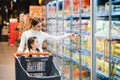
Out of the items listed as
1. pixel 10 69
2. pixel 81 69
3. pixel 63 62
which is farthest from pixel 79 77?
pixel 10 69

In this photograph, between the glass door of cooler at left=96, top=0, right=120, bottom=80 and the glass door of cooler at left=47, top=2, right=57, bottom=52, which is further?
the glass door of cooler at left=47, top=2, right=57, bottom=52

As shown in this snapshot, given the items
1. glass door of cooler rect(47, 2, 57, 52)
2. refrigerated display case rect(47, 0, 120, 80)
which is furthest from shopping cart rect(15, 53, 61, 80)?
glass door of cooler rect(47, 2, 57, 52)

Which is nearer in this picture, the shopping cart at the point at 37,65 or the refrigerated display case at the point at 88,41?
the shopping cart at the point at 37,65

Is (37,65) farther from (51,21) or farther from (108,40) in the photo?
(51,21)

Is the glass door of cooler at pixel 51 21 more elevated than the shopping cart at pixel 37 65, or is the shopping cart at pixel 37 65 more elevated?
the glass door of cooler at pixel 51 21

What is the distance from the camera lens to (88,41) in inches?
251

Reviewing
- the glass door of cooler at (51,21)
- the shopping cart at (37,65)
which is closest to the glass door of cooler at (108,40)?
the shopping cart at (37,65)

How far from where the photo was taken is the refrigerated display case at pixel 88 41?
518 cm

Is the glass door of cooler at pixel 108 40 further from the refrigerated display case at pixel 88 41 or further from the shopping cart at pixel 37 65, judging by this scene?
the shopping cart at pixel 37 65

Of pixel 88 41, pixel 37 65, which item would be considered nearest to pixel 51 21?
pixel 88 41

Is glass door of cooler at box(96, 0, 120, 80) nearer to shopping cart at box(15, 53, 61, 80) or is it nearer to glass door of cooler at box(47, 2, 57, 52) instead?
shopping cart at box(15, 53, 61, 80)

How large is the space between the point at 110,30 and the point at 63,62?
10.5 ft

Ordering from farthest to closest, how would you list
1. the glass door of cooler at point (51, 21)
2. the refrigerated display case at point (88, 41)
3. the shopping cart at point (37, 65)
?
the glass door of cooler at point (51, 21) → the refrigerated display case at point (88, 41) → the shopping cart at point (37, 65)

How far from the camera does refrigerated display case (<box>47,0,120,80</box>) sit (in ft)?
17.0
